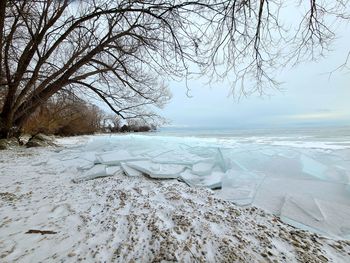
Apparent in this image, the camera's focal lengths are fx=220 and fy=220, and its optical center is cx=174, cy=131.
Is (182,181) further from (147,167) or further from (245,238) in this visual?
(245,238)

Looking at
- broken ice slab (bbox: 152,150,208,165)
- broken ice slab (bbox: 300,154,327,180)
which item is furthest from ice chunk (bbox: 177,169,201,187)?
broken ice slab (bbox: 300,154,327,180)

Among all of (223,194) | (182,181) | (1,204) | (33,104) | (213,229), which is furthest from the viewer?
(33,104)

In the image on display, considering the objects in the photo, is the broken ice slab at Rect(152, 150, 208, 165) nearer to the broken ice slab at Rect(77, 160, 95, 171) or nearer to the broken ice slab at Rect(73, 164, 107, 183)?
the broken ice slab at Rect(73, 164, 107, 183)

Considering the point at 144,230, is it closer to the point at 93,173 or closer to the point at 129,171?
the point at 129,171

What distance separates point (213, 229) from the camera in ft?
6.75

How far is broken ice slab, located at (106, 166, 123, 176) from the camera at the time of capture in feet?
13.1

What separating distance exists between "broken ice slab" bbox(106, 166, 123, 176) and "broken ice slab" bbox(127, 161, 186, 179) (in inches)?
8.1

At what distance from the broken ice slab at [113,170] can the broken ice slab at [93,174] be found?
0.07 metres

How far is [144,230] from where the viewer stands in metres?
2.03

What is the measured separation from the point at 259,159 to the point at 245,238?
2.87 meters

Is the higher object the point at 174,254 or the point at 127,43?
the point at 127,43

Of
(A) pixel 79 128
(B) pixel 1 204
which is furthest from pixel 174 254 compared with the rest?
(A) pixel 79 128

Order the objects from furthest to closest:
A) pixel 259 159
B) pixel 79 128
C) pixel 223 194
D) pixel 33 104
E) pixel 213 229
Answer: pixel 79 128
pixel 33 104
pixel 259 159
pixel 223 194
pixel 213 229

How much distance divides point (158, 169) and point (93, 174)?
Answer: 3.76ft
